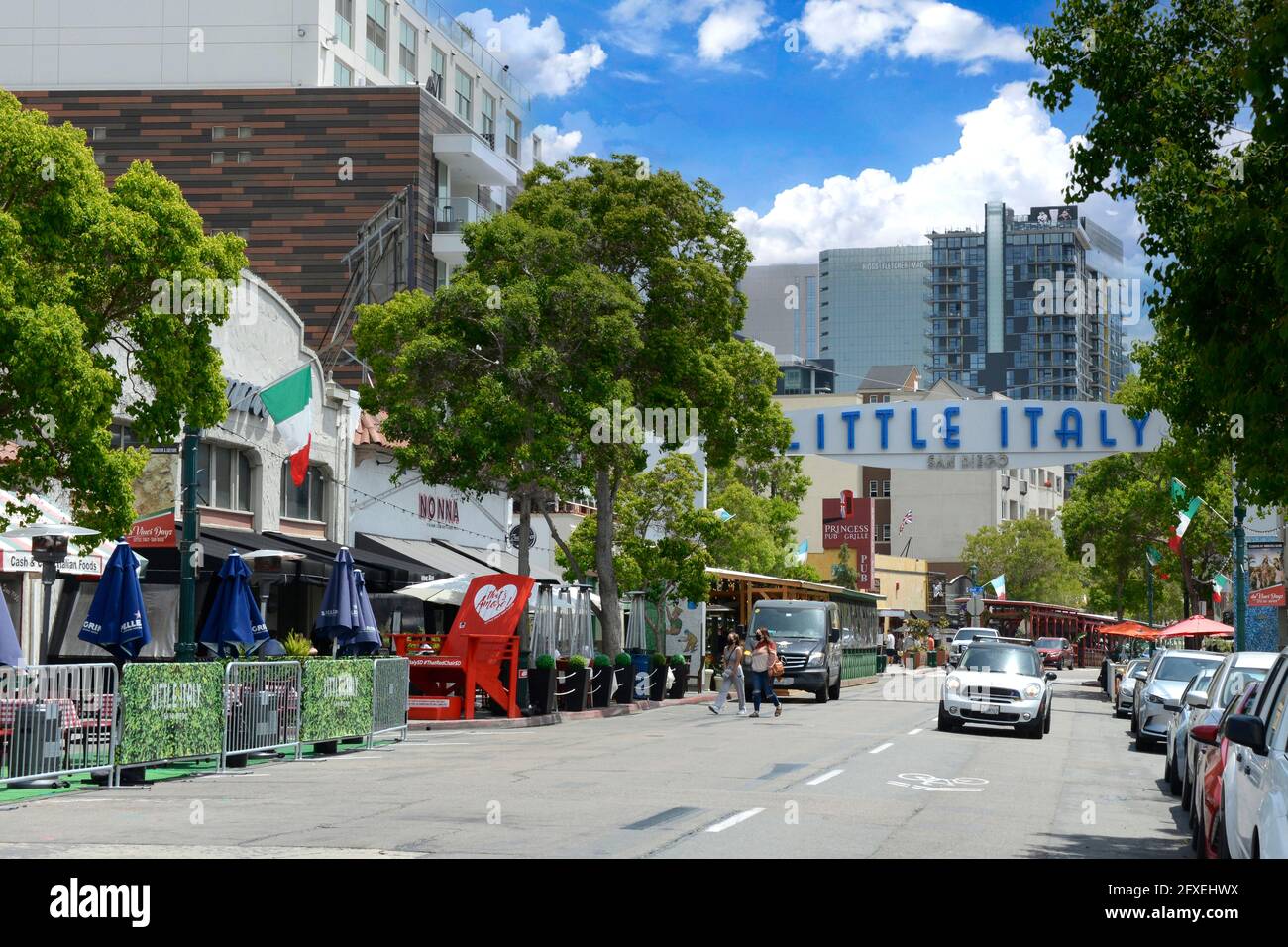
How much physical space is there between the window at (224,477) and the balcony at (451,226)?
19.1m

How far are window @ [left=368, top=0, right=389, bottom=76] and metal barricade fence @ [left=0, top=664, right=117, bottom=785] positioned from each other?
50.7 m

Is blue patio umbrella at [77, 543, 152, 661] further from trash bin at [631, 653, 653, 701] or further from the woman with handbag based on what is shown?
trash bin at [631, 653, 653, 701]

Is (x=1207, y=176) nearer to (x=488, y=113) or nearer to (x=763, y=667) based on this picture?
(x=763, y=667)

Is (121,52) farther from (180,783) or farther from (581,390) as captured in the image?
(180,783)

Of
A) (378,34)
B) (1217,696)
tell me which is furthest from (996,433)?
(378,34)

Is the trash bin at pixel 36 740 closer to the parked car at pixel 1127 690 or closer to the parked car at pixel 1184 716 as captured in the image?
the parked car at pixel 1184 716

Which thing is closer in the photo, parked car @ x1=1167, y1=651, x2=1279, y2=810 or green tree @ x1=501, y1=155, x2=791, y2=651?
parked car @ x1=1167, y1=651, x2=1279, y2=810

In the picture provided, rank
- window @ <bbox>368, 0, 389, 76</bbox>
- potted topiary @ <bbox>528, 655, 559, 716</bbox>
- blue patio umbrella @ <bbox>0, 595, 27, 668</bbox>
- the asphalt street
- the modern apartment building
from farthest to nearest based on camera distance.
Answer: window @ <bbox>368, 0, 389, 76</bbox>
the modern apartment building
potted topiary @ <bbox>528, 655, 559, 716</bbox>
blue patio umbrella @ <bbox>0, 595, 27, 668</bbox>
the asphalt street

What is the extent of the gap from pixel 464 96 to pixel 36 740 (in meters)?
57.0

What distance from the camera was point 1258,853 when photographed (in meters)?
7.55

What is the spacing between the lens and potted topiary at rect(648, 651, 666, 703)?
3900 centimetres

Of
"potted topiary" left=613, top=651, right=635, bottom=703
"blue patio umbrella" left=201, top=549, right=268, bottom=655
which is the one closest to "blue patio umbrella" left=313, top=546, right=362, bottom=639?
"blue patio umbrella" left=201, top=549, right=268, bottom=655

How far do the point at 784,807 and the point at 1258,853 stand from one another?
23.6 ft

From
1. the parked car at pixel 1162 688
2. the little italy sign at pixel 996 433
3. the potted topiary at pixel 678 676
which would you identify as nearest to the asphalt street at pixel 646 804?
the parked car at pixel 1162 688
